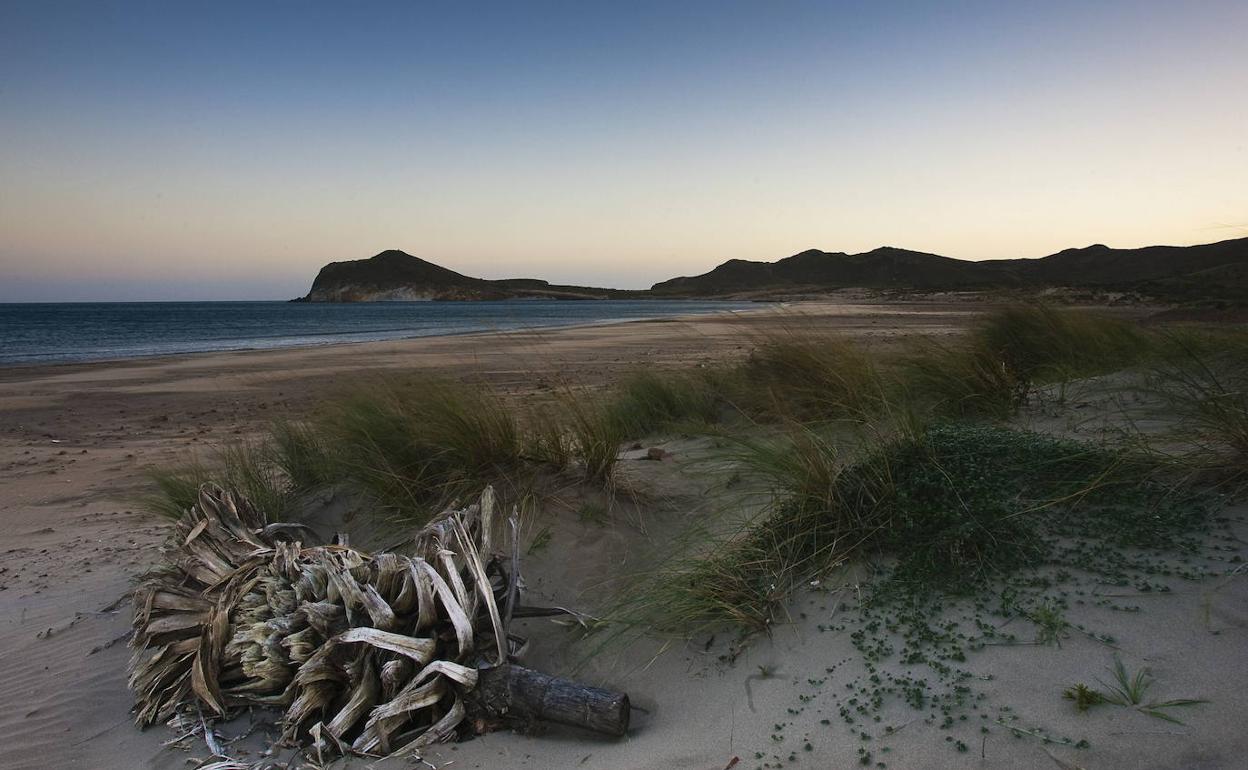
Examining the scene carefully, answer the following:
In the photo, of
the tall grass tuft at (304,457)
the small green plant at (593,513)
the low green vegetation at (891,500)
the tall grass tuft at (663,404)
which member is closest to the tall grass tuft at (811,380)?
the low green vegetation at (891,500)

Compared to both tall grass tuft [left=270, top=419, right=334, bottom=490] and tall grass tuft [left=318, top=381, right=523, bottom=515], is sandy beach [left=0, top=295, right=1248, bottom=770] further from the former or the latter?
tall grass tuft [left=270, top=419, right=334, bottom=490]

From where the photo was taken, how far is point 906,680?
2.47 meters

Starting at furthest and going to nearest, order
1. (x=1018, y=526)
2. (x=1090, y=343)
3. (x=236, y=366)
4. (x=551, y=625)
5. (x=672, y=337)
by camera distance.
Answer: (x=672, y=337) → (x=236, y=366) → (x=1090, y=343) → (x=551, y=625) → (x=1018, y=526)

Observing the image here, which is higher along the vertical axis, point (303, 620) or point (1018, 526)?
point (1018, 526)

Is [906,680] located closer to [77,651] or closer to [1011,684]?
[1011,684]

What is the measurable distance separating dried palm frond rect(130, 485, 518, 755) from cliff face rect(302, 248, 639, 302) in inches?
4801

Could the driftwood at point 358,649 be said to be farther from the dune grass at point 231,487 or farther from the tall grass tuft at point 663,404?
the tall grass tuft at point 663,404

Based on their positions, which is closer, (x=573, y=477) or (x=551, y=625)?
(x=551, y=625)

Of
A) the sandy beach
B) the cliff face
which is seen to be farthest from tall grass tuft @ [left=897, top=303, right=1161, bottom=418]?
the cliff face

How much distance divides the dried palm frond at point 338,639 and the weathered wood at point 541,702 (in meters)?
0.08

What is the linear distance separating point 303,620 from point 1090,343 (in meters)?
6.75

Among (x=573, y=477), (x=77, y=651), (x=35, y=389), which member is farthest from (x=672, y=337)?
(x=77, y=651)

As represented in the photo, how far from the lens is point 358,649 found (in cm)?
286

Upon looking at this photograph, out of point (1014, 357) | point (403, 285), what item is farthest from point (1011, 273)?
point (403, 285)
